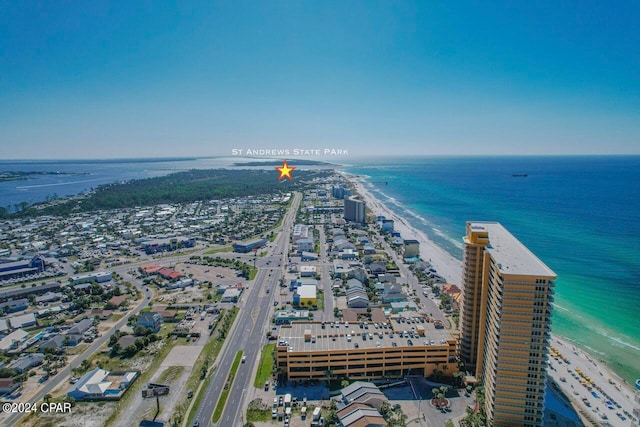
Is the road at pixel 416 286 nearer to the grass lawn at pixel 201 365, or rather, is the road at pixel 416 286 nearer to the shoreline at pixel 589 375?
the shoreline at pixel 589 375

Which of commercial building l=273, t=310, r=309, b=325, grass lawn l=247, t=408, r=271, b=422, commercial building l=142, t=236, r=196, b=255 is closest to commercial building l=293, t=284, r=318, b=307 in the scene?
commercial building l=273, t=310, r=309, b=325

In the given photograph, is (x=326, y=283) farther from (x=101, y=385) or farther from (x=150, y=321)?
(x=101, y=385)

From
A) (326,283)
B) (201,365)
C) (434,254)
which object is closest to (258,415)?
(201,365)

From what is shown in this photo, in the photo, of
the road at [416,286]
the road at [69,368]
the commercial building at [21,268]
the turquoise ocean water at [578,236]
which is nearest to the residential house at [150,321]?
the road at [69,368]

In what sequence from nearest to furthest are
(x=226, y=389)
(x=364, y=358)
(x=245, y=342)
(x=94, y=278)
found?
(x=226, y=389), (x=364, y=358), (x=245, y=342), (x=94, y=278)

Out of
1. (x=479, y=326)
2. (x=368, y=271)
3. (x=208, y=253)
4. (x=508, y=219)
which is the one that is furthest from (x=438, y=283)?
(x=508, y=219)

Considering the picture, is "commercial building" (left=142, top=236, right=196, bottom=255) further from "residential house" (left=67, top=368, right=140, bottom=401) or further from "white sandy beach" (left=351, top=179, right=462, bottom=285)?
"white sandy beach" (left=351, top=179, right=462, bottom=285)
